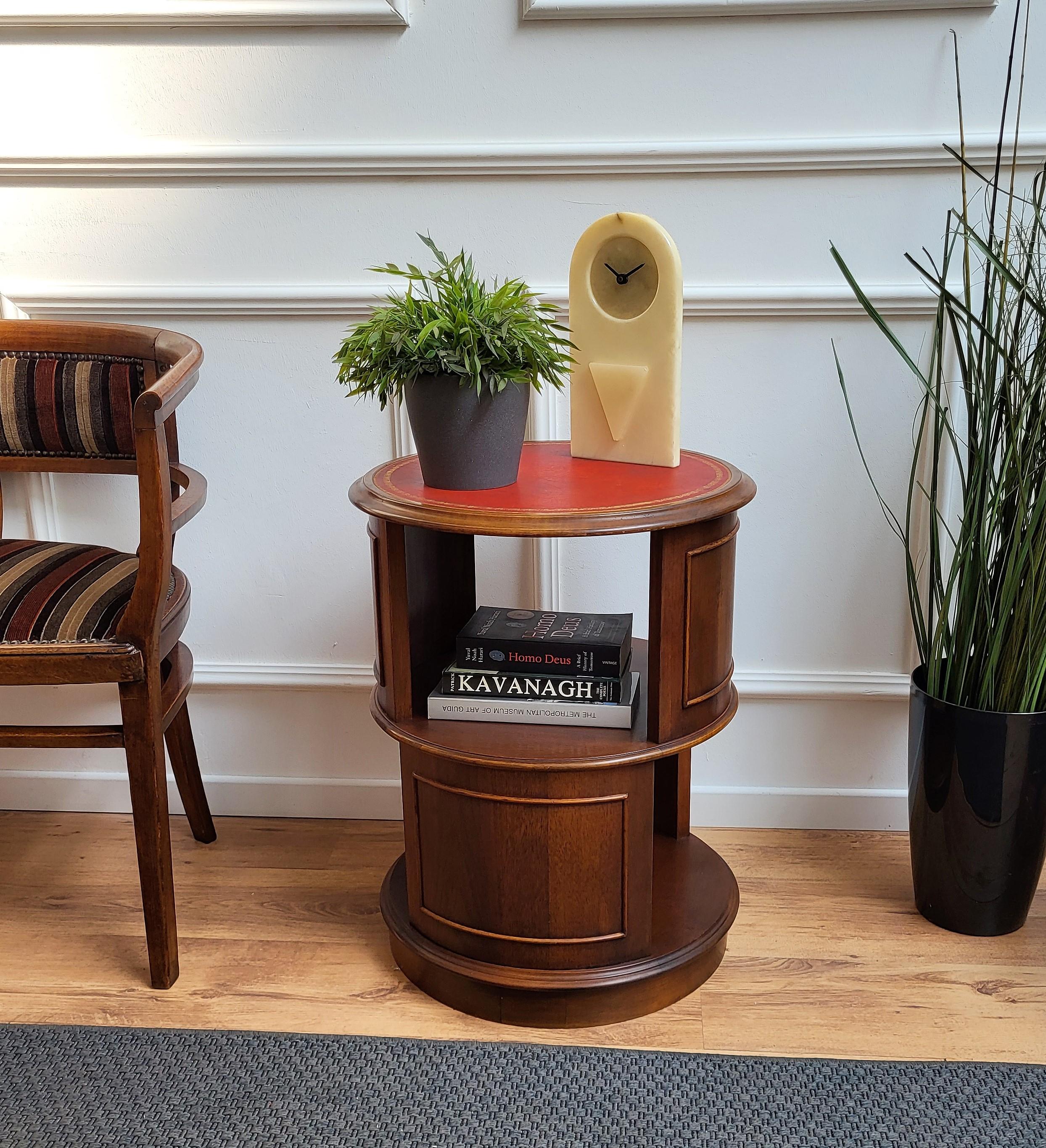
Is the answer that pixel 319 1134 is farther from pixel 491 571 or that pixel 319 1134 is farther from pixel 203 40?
pixel 203 40

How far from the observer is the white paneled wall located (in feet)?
5.36

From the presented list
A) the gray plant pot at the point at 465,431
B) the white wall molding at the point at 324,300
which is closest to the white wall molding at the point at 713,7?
the white wall molding at the point at 324,300

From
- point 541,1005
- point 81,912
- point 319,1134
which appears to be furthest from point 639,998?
point 81,912

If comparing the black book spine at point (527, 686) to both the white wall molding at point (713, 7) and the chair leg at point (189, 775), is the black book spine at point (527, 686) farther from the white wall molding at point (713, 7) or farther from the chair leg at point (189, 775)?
the white wall molding at point (713, 7)

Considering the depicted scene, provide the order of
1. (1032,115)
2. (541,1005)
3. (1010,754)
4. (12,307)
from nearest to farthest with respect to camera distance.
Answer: (541,1005), (1010,754), (1032,115), (12,307)

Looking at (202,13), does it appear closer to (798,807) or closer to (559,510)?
(559,510)

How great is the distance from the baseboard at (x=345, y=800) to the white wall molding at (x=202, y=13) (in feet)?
4.31

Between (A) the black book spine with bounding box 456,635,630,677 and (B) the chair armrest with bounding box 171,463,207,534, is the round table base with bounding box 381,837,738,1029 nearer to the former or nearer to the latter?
(A) the black book spine with bounding box 456,635,630,677

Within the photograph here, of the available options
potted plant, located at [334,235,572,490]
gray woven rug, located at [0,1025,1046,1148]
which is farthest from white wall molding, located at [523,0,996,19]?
gray woven rug, located at [0,1025,1046,1148]

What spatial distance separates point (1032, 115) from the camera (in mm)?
1609

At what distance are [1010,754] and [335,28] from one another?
5.02 ft

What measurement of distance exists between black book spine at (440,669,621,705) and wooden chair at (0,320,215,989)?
16.7 inches

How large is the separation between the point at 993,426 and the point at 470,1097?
1168 millimetres

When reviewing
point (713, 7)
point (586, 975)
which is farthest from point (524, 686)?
point (713, 7)
